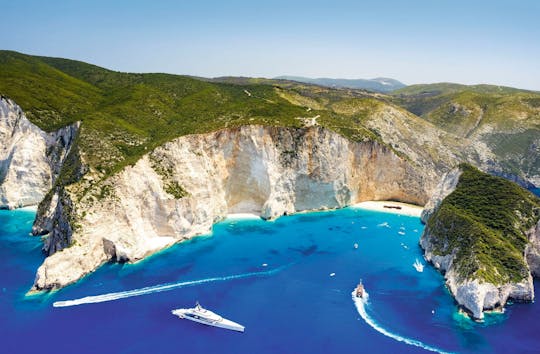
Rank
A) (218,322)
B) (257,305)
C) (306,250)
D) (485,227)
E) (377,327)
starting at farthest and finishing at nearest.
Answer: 1. (306,250)
2. (485,227)
3. (257,305)
4. (377,327)
5. (218,322)

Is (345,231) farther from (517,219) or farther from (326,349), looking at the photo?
(326,349)

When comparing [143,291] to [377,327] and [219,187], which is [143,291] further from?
[219,187]

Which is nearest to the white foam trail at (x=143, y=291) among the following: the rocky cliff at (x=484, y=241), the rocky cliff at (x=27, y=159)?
the rocky cliff at (x=484, y=241)

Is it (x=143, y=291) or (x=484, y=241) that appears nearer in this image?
(x=143, y=291)

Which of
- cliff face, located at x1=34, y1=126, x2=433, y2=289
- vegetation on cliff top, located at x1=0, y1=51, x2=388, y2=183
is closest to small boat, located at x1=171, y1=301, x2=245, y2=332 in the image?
cliff face, located at x1=34, y1=126, x2=433, y2=289

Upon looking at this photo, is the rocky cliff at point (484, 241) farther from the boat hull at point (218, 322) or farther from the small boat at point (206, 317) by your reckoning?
the small boat at point (206, 317)

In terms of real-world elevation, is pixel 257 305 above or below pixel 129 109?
below

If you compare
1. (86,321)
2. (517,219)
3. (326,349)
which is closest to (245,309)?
(326,349)

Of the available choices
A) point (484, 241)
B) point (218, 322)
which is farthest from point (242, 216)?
point (484, 241)
